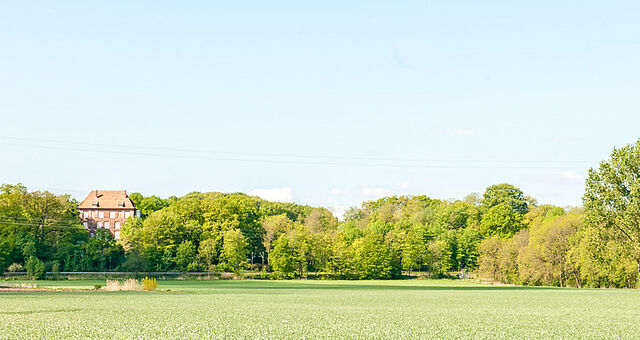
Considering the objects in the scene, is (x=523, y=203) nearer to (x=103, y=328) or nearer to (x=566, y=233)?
(x=566, y=233)

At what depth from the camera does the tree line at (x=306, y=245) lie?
3063 inches

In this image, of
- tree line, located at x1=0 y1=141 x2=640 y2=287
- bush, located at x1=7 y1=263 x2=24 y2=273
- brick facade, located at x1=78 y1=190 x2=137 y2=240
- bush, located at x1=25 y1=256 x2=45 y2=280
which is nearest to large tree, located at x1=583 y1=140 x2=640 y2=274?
tree line, located at x1=0 y1=141 x2=640 y2=287

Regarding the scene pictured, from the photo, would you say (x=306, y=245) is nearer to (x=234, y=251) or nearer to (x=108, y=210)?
(x=234, y=251)

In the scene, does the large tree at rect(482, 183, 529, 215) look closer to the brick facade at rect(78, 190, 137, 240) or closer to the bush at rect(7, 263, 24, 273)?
the brick facade at rect(78, 190, 137, 240)

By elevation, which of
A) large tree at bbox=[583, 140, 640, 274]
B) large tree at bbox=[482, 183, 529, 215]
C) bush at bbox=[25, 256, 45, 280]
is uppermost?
large tree at bbox=[482, 183, 529, 215]

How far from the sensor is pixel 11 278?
73.9 meters

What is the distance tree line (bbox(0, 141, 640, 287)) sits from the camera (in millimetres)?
77812

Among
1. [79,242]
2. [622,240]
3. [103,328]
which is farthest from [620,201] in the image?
[79,242]

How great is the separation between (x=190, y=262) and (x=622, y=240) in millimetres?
58552

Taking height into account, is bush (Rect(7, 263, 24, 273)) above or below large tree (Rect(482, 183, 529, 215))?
below

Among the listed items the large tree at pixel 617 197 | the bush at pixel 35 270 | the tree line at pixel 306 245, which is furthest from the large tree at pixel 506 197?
the bush at pixel 35 270

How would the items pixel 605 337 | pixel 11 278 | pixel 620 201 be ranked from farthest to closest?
pixel 11 278
pixel 620 201
pixel 605 337

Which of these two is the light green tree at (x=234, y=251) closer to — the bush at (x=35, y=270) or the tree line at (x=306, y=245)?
the tree line at (x=306, y=245)

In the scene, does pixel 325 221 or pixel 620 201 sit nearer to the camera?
pixel 620 201
